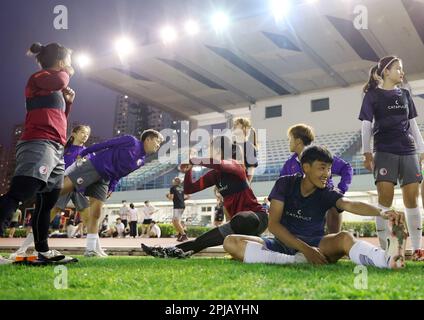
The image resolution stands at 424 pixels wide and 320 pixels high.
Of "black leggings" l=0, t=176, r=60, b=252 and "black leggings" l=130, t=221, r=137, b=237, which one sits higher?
"black leggings" l=0, t=176, r=60, b=252

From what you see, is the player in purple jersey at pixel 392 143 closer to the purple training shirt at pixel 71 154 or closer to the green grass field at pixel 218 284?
the green grass field at pixel 218 284

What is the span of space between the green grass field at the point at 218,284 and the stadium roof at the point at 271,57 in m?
16.6

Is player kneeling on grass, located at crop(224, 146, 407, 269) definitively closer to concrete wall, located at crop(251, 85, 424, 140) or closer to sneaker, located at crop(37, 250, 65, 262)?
sneaker, located at crop(37, 250, 65, 262)

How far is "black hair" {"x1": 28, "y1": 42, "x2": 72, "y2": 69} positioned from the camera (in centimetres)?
388

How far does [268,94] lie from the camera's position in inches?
1099

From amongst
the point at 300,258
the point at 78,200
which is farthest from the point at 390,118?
the point at 78,200

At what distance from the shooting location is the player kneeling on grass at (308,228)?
128 inches

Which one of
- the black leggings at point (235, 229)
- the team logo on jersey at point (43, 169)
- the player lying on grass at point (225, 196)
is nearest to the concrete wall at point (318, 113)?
the player lying on grass at point (225, 196)

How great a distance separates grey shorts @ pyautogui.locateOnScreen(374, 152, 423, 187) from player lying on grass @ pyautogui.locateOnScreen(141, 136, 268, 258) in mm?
1362

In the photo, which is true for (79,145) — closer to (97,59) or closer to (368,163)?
(368,163)

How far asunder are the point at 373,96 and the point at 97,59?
22.2 meters

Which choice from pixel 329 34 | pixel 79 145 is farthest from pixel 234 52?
pixel 79 145

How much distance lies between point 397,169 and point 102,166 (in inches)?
144

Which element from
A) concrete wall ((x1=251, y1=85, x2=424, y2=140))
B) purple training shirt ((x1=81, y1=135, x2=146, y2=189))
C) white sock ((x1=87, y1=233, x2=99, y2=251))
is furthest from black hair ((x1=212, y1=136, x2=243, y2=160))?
concrete wall ((x1=251, y1=85, x2=424, y2=140))
